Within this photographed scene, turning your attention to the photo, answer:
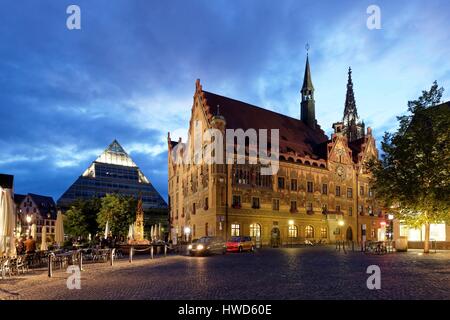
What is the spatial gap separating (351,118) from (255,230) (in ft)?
189

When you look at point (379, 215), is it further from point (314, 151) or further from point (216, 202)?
point (216, 202)

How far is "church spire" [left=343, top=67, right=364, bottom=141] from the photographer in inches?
3856

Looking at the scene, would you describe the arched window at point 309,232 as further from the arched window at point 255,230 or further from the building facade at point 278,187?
the arched window at point 255,230

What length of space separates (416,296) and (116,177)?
11486cm

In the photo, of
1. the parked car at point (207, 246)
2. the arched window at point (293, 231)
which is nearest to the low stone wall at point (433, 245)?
the arched window at point (293, 231)

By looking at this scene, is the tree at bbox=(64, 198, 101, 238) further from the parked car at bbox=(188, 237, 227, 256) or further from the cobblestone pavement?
the cobblestone pavement

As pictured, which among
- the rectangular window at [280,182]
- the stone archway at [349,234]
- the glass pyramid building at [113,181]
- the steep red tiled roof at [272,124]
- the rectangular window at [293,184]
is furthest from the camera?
the glass pyramid building at [113,181]

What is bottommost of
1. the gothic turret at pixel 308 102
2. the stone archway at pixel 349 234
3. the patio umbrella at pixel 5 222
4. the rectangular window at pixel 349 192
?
the stone archway at pixel 349 234

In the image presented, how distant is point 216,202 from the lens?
49.2m

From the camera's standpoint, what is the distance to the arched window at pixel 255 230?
169 ft

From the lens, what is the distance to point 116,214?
5912 centimetres

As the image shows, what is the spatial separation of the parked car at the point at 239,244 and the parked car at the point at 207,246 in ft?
8.67

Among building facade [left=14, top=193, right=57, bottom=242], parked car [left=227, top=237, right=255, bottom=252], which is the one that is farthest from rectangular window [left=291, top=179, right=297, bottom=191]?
building facade [left=14, top=193, right=57, bottom=242]
